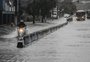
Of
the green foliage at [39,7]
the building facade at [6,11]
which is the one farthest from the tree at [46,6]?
the building facade at [6,11]

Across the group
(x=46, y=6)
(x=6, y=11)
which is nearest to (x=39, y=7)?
(x=46, y=6)

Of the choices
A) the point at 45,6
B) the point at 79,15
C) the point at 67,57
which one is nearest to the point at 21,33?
the point at 67,57

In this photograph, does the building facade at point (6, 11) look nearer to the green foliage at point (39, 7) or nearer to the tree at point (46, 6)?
the green foliage at point (39, 7)

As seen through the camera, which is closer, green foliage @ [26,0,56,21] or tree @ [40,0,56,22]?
green foliage @ [26,0,56,21]

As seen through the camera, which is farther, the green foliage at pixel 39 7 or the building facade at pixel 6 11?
the green foliage at pixel 39 7

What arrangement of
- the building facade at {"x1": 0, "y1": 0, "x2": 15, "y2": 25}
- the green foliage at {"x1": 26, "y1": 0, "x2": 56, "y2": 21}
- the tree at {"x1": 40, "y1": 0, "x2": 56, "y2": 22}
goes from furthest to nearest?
1. the tree at {"x1": 40, "y1": 0, "x2": 56, "y2": 22}
2. the green foliage at {"x1": 26, "y1": 0, "x2": 56, "y2": 21}
3. the building facade at {"x1": 0, "y1": 0, "x2": 15, "y2": 25}

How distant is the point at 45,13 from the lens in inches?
3319

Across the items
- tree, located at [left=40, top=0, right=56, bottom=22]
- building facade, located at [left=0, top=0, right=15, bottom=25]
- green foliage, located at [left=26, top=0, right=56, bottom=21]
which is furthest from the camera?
tree, located at [left=40, top=0, right=56, bottom=22]

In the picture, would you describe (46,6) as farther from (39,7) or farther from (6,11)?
(6,11)

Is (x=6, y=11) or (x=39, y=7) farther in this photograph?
(x=39, y=7)

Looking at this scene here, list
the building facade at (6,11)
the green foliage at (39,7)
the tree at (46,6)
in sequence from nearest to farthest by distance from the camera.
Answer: the building facade at (6,11) < the green foliage at (39,7) < the tree at (46,6)

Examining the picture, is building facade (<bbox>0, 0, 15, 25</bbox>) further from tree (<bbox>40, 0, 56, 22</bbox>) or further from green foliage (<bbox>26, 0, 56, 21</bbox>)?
tree (<bbox>40, 0, 56, 22</bbox>)

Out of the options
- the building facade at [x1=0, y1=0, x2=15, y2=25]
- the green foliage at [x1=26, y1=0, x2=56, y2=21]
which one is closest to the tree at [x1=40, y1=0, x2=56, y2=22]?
the green foliage at [x1=26, y1=0, x2=56, y2=21]

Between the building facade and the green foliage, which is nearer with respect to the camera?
the building facade
